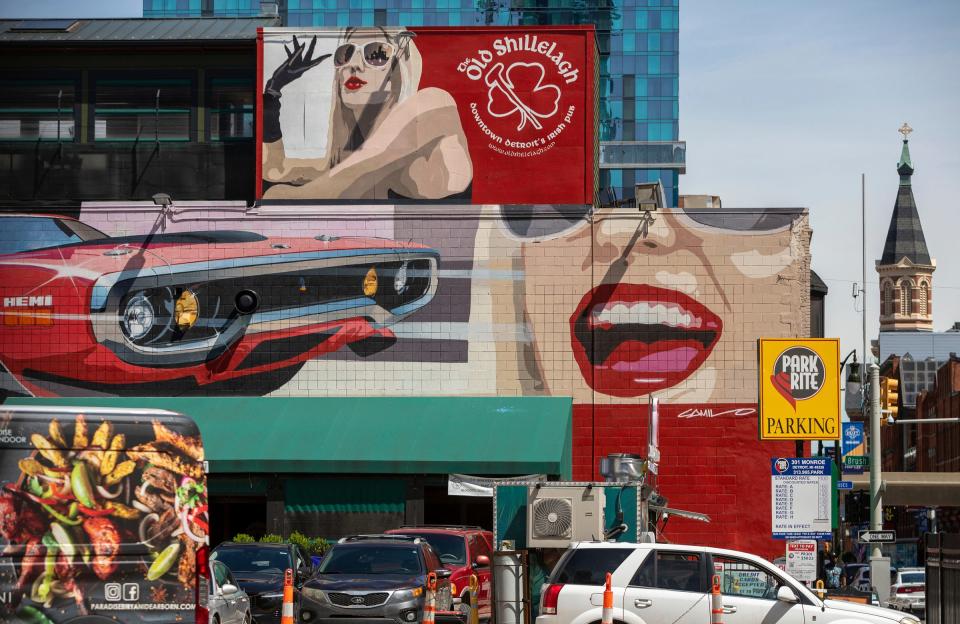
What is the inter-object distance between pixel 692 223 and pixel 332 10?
338 ft

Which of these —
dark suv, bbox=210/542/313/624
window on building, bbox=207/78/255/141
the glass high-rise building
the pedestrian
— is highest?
the glass high-rise building

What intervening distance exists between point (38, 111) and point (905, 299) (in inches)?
6815


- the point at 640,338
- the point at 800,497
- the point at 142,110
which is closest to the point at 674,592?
the point at 800,497

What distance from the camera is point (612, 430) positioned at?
35500 mm

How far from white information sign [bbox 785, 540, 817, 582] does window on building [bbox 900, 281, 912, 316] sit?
179801mm

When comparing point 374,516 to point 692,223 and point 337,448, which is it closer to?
point 337,448

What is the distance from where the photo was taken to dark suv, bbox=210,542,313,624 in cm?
2292

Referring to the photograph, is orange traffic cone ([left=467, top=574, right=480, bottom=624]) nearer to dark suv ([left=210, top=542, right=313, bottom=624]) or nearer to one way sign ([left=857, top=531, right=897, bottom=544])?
dark suv ([left=210, top=542, right=313, bottom=624])

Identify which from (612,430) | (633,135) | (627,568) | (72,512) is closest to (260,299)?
(612,430)

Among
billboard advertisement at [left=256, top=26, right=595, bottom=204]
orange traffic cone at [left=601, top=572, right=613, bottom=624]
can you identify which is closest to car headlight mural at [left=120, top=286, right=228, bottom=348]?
billboard advertisement at [left=256, top=26, right=595, bottom=204]

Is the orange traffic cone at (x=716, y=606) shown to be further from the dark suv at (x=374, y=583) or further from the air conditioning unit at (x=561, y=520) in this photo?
the dark suv at (x=374, y=583)

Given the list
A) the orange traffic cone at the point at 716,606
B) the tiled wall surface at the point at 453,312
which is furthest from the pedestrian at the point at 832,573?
the orange traffic cone at the point at 716,606
